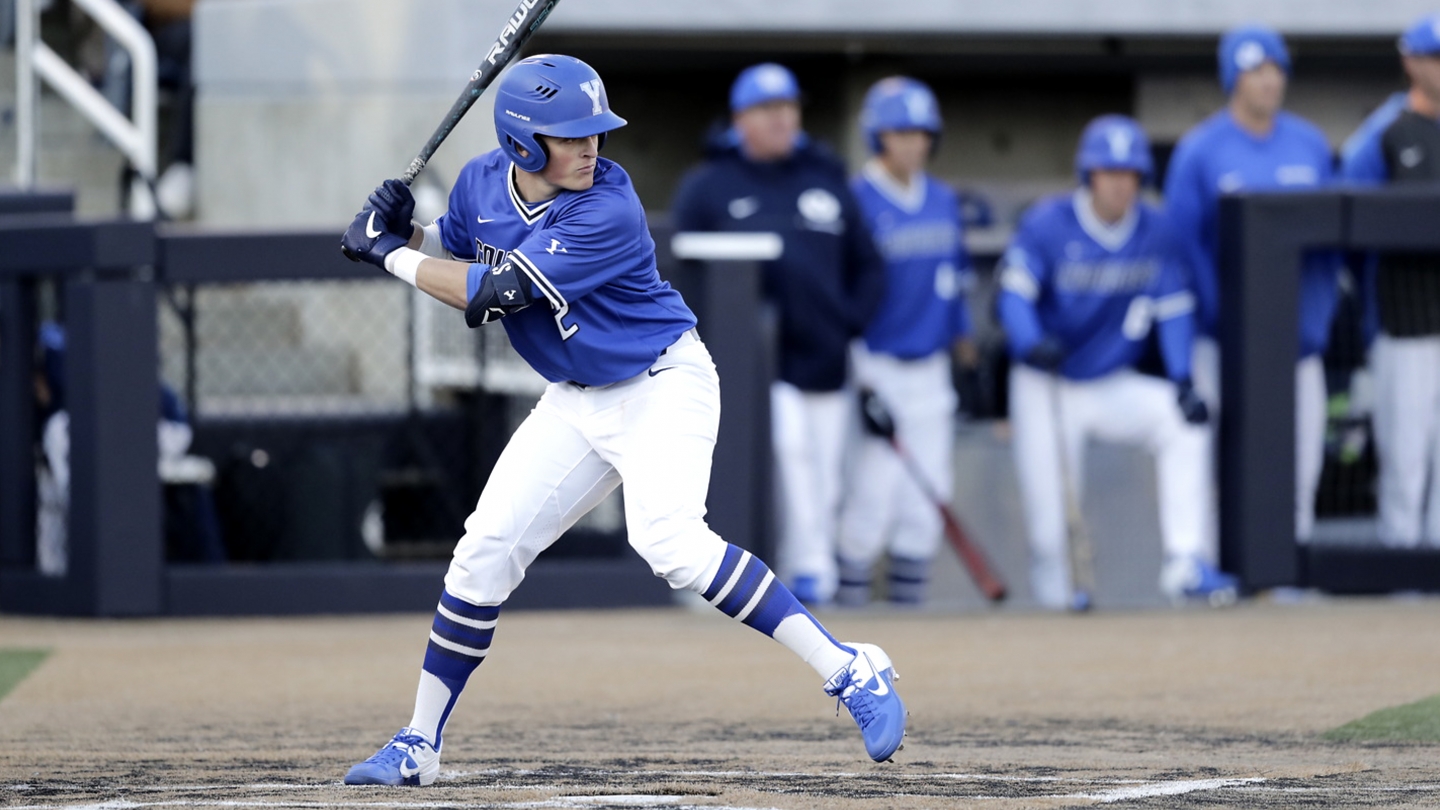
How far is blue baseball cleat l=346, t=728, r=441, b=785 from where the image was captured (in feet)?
14.0

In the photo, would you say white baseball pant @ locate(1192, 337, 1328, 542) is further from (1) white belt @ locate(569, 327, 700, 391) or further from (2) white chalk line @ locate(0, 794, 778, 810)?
(2) white chalk line @ locate(0, 794, 778, 810)

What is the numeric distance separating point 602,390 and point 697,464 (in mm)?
281

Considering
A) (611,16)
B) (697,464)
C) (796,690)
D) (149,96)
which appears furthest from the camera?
(611,16)

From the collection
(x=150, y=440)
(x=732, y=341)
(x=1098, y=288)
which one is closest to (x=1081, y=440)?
(x=1098, y=288)

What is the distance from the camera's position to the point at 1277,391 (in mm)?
8039

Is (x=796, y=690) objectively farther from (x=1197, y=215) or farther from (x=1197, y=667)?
(x=1197, y=215)

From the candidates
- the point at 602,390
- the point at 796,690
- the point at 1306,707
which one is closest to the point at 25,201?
the point at 796,690

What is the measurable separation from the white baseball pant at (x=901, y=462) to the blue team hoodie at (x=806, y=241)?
31 centimetres

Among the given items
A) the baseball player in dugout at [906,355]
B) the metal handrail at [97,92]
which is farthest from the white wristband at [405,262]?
the metal handrail at [97,92]

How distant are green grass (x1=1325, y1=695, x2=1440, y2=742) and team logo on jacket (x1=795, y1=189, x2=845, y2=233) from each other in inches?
134

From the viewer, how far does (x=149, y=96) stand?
10492mm

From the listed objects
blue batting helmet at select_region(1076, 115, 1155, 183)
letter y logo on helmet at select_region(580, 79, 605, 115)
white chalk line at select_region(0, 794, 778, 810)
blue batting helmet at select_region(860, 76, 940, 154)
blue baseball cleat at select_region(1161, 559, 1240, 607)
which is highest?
blue batting helmet at select_region(860, 76, 940, 154)

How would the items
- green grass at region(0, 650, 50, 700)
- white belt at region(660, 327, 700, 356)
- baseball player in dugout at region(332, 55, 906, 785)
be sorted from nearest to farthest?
baseball player in dugout at region(332, 55, 906, 785) < white belt at region(660, 327, 700, 356) < green grass at region(0, 650, 50, 700)

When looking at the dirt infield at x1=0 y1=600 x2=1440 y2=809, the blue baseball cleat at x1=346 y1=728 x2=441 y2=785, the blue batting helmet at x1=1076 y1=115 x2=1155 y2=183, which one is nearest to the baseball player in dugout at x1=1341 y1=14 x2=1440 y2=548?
the dirt infield at x1=0 y1=600 x2=1440 y2=809
